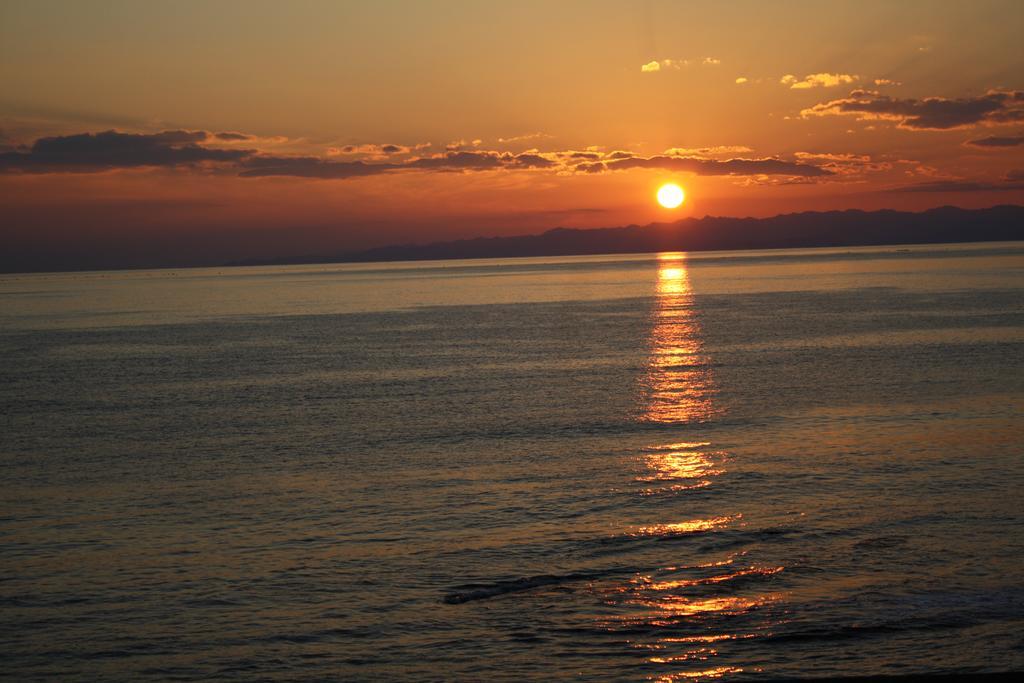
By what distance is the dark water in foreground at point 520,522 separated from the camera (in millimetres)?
15320

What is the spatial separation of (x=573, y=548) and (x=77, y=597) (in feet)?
30.3

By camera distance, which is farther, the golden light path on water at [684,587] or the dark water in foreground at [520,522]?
the dark water in foreground at [520,522]

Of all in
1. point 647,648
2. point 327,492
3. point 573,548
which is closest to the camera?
point 647,648

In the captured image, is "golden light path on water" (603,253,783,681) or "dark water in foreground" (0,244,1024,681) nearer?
"golden light path on water" (603,253,783,681)

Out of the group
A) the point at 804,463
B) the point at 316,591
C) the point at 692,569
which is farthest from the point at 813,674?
the point at 804,463

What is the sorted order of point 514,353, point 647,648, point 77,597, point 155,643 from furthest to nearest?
1. point 514,353
2. point 77,597
3. point 155,643
4. point 647,648

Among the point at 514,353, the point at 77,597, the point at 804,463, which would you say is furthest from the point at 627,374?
the point at 77,597

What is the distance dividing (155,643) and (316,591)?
10.0 feet

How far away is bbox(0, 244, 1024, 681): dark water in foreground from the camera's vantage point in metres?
15.3

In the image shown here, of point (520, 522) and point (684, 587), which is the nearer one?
point (684, 587)

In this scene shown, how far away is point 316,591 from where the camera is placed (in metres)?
18.2

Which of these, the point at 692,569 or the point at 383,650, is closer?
the point at 383,650

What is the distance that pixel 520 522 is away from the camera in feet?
73.0

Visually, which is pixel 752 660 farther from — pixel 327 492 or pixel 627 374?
pixel 627 374
